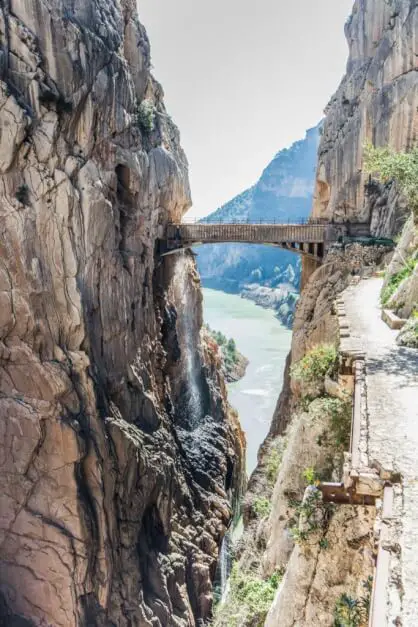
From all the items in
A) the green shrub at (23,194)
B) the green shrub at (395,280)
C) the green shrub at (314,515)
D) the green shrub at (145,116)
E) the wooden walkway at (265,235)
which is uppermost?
the green shrub at (145,116)

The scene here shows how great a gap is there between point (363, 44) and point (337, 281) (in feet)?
49.6

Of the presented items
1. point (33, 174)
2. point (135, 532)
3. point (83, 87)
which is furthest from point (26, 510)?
point (83, 87)

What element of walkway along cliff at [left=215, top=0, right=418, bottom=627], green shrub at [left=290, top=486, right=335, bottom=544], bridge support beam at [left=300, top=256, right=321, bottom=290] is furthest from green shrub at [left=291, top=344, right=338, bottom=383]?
bridge support beam at [left=300, top=256, right=321, bottom=290]

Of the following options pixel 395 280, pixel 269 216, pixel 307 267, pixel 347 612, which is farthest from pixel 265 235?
pixel 269 216

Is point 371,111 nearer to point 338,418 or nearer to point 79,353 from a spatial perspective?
point 79,353

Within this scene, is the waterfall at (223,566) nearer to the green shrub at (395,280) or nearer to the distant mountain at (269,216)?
the green shrub at (395,280)

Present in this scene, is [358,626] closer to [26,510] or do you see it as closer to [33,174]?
[26,510]

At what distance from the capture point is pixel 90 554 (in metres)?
14.7

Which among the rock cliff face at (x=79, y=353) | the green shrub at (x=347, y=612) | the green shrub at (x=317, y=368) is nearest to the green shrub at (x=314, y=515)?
the green shrub at (x=347, y=612)

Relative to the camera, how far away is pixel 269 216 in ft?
605

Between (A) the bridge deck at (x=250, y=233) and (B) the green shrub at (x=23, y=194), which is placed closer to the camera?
(B) the green shrub at (x=23, y=194)

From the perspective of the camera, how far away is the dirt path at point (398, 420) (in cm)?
300

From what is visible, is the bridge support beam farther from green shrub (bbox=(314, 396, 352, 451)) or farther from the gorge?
green shrub (bbox=(314, 396, 352, 451))

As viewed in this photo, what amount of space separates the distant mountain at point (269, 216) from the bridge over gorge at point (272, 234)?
348 feet
